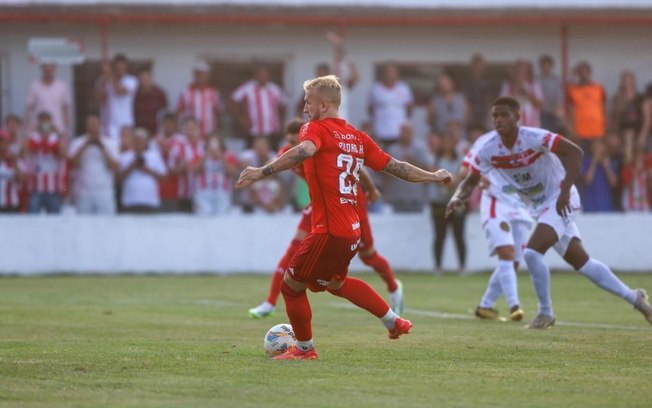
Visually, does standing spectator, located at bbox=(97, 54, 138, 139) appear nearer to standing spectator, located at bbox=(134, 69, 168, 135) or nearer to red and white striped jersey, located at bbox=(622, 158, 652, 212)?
standing spectator, located at bbox=(134, 69, 168, 135)

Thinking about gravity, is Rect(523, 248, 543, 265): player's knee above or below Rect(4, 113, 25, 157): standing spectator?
below

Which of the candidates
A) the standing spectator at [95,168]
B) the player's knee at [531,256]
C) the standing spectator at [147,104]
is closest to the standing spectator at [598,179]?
the standing spectator at [147,104]

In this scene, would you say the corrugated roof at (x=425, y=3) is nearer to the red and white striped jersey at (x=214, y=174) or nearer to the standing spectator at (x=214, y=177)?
the standing spectator at (x=214, y=177)

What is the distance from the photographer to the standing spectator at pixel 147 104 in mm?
23875

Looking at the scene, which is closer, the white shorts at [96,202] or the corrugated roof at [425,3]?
the white shorts at [96,202]

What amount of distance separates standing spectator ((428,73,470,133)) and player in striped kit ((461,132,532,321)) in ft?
30.9

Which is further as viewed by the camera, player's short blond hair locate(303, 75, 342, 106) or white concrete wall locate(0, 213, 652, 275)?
white concrete wall locate(0, 213, 652, 275)

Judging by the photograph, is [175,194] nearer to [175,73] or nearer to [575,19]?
[175,73]

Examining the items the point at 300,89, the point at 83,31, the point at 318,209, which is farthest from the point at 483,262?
the point at 318,209

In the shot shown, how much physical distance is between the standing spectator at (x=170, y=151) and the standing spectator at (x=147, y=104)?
31cm

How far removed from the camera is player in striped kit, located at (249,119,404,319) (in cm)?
1431

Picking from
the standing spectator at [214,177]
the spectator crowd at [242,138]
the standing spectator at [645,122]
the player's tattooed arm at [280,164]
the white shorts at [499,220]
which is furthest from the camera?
the standing spectator at [645,122]

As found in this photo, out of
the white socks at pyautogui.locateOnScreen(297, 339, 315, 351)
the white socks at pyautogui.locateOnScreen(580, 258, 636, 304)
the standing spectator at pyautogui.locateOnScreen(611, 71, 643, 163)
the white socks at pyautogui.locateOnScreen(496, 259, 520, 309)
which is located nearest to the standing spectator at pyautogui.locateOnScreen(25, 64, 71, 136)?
the standing spectator at pyautogui.locateOnScreen(611, 71, 643, 163)

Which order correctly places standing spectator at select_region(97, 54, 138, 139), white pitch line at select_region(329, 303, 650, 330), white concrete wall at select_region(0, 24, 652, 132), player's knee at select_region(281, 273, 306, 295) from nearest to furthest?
player's knee at select_region(281, 273, 306, 295), white pitch line at select_region(329, 303, 650, 330), standing spectator at select_region(97, 54, 138, 139), white concrete wall at select_region(0, 24, 652, 132)
